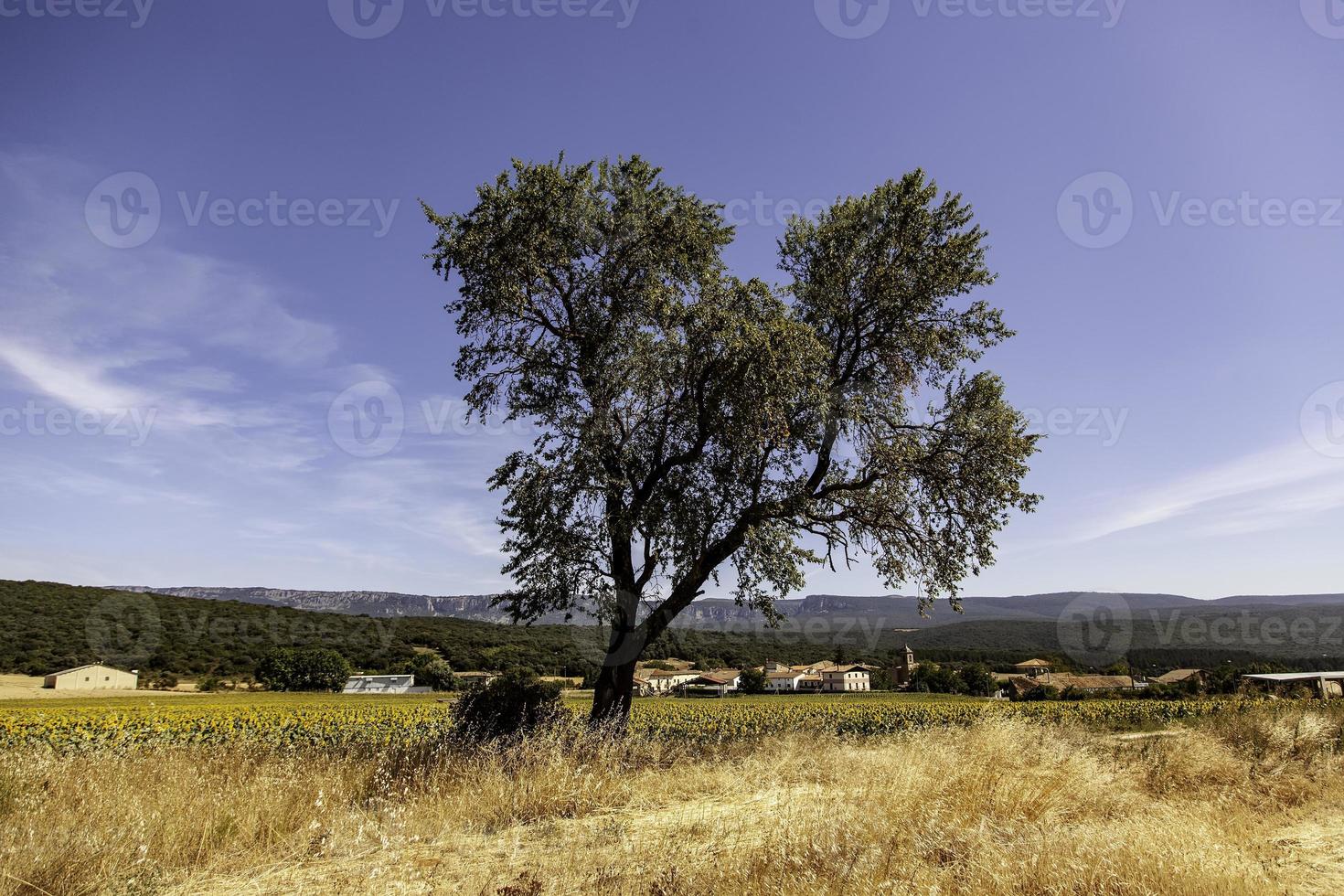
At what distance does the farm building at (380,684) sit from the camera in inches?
2938

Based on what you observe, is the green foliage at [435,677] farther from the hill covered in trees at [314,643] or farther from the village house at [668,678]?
the village house at [668,678]

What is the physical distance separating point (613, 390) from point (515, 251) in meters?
4.22

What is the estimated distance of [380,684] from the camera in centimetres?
7719

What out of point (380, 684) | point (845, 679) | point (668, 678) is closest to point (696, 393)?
point (380, 684)

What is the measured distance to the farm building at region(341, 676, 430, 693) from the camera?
74.6 m

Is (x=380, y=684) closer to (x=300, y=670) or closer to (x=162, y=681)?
(x=300, y=670)

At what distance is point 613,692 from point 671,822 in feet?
27.1

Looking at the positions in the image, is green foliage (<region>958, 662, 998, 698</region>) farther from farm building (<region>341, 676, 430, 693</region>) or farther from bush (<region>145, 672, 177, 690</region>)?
bush (<region>145, 672, 177, 690</region>)

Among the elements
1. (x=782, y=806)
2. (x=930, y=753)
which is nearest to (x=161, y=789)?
(x=782, y=806)

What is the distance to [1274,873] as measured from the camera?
575 centimetres

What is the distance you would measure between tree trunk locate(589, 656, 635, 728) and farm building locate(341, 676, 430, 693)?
220 ft

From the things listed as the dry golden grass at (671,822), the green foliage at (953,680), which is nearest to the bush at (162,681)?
the dry golden grass at (671,822)

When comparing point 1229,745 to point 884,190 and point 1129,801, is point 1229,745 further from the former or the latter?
point 884,190

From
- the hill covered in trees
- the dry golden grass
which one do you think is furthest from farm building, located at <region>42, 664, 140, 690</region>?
the dry golden grass
